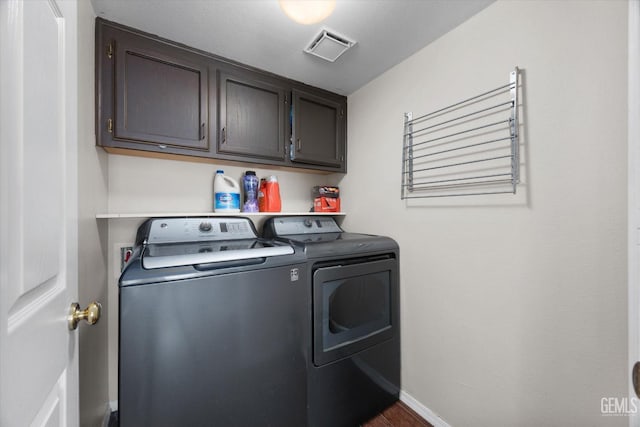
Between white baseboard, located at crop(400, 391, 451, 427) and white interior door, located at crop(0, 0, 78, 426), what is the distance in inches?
70.5

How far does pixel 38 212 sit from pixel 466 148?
1714mm

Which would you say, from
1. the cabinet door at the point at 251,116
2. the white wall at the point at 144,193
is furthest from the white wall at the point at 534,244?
the white wall at the point at 144,193

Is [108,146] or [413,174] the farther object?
[413,174]

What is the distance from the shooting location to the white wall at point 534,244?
0.94m

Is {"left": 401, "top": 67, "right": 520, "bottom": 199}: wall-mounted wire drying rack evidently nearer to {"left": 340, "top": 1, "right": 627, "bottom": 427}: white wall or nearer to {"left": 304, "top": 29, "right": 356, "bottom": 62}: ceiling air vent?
{"left": 340, "top": 1, "right": 627, "bottom": 427}: white wall

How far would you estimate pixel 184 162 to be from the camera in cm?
184

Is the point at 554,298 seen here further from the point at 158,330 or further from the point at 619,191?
the point at 158,330

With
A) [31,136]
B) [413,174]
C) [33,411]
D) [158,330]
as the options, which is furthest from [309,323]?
[31,136]

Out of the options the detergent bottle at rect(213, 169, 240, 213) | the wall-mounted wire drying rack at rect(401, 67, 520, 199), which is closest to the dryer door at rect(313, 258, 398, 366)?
the wall-mounted wire drying rack at rect(401, 67, 520, 199)

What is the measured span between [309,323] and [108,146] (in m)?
1.51

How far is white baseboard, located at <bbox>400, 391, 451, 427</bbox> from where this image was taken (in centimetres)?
150

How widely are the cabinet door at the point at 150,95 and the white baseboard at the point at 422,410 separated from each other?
222 cm

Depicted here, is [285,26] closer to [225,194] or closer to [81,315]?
[225,194]

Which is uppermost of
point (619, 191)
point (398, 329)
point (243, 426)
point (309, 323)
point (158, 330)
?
point (619, 191)
